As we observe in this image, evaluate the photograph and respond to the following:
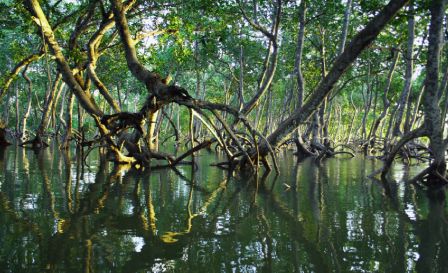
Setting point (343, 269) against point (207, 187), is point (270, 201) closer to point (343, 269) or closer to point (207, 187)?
point (207, 187)

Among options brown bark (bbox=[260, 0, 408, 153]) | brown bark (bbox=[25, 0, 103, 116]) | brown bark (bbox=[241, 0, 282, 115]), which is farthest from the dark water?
brown bark (bbox=[241, 0, 282, 115])

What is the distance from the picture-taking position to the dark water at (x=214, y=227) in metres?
3.88

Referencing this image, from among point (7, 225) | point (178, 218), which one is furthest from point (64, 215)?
point (178, 218)

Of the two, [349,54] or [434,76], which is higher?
[349,54]

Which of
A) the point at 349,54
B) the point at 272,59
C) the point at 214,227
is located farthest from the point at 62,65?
the point at 272,59

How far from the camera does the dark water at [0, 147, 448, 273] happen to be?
388 cm

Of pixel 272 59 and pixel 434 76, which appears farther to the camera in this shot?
pixel 272 59

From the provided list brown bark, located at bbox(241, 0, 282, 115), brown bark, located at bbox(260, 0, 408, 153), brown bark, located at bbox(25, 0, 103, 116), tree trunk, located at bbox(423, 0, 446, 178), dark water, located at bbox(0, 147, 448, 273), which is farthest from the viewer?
brown bark, located at bbox(241, 0, 282, 115)

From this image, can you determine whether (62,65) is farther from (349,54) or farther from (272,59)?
(272,59)

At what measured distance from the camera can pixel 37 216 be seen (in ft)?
17.7

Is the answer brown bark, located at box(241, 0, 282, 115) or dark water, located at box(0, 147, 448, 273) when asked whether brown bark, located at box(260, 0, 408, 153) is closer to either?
dark water, located at box(0, 147, 448, 273)

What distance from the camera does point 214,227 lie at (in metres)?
5.20

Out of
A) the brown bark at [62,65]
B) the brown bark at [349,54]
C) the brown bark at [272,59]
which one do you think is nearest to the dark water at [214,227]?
the brown bark at [349,54]

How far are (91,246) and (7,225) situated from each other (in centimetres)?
130
